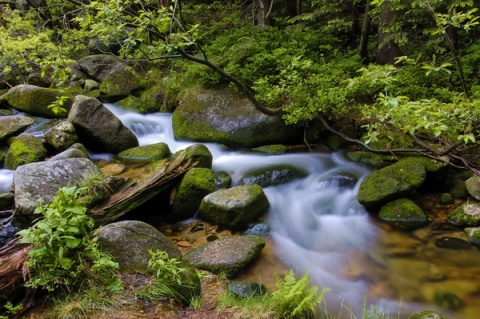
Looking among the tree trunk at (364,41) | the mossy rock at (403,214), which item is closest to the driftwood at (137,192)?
the mossy rock at (403,214)

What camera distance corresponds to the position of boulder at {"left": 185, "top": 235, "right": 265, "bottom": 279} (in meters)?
4.49

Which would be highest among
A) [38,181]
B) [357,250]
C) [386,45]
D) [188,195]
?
[386,45]

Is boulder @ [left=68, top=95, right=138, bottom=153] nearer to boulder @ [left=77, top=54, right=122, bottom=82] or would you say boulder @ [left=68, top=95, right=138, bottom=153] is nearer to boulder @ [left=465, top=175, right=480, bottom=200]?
boulder @ [left=77, top=54, right=122, bottom=82]

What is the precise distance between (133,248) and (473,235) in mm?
5006

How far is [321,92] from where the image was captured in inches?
297

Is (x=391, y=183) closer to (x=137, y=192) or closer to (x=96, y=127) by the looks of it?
(x=137, y=192)

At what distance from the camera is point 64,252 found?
296 centimetres

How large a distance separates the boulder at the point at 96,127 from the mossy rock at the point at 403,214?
6.53m

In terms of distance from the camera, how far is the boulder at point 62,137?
8039 mm

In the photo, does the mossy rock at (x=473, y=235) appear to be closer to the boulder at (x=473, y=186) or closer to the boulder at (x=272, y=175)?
the boulder at (x=473, y=186)

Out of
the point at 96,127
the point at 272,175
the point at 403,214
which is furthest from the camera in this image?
the point at 96,127

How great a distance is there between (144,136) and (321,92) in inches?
222

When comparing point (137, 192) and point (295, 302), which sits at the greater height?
point (137, 192)

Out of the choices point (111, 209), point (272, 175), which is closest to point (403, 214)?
point (272, 175)
